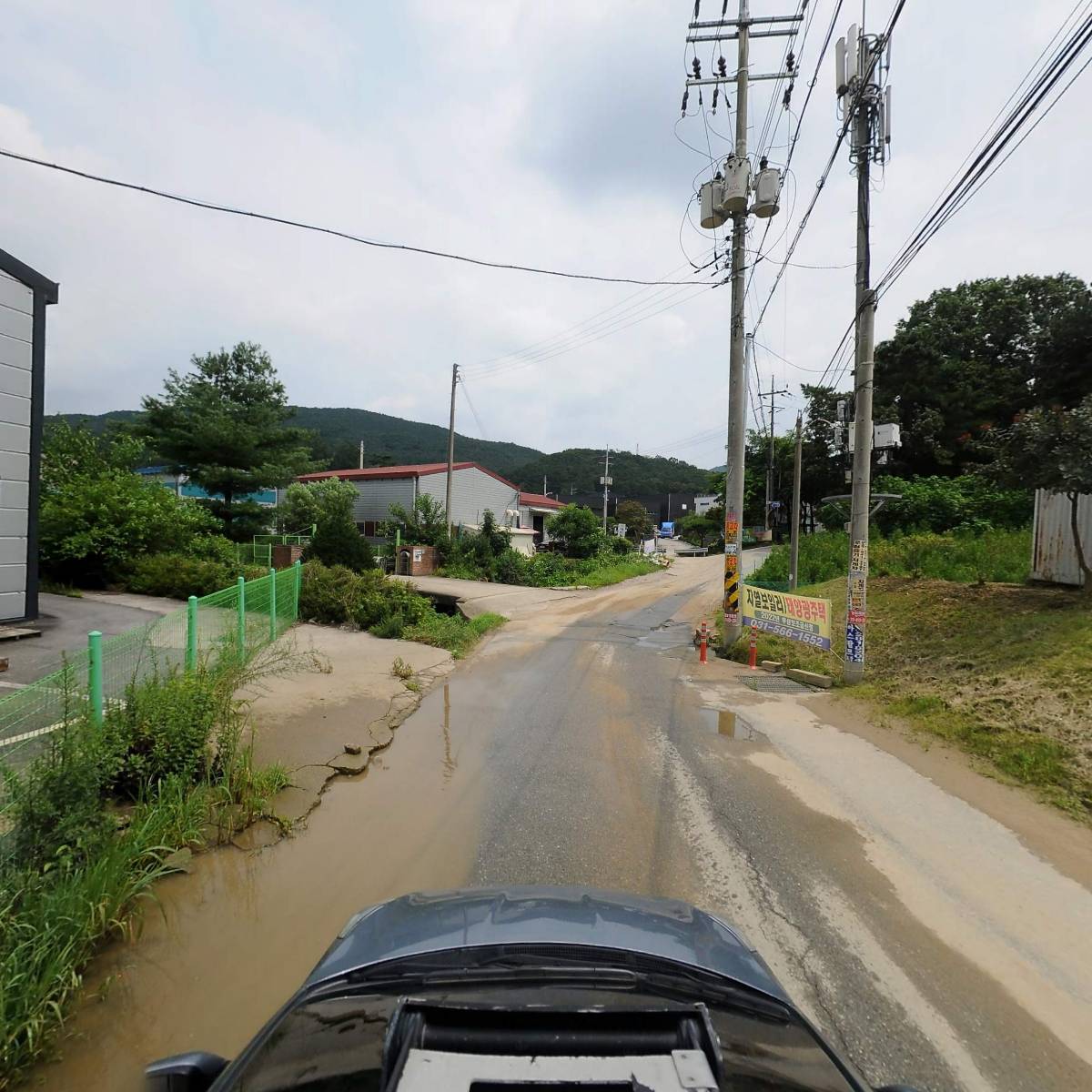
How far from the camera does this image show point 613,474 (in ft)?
Result: 336

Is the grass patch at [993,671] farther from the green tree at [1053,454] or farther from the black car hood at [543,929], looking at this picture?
the black car hood at [543,929]

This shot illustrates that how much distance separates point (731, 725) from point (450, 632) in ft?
23.0

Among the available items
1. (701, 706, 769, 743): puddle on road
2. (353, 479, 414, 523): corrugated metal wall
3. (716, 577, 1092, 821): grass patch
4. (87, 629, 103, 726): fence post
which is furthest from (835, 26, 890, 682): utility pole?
(353, 479, 414, 523): corrugated metal wall

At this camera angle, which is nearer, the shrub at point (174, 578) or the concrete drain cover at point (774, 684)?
the concrete drain cover at point (774, 684)

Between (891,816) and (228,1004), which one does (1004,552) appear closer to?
(891,816)

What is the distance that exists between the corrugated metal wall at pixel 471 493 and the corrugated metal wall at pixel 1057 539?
28332 millimetres

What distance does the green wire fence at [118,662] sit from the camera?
3.72 m

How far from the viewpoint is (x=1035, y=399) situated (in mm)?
25734

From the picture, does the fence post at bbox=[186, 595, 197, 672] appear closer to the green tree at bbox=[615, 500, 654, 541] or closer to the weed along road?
the weed along road

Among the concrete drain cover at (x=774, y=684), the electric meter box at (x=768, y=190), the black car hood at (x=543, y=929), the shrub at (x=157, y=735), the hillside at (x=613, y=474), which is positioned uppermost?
the hillside at (x=613, y=474)

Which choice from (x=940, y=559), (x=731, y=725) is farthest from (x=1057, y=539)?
(x=731, y=725)

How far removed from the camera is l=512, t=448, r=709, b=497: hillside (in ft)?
304

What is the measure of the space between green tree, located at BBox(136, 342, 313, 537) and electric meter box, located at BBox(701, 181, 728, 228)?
19056 millimetres

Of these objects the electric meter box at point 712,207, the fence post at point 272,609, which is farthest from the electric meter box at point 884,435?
the fence post at point 272,609
